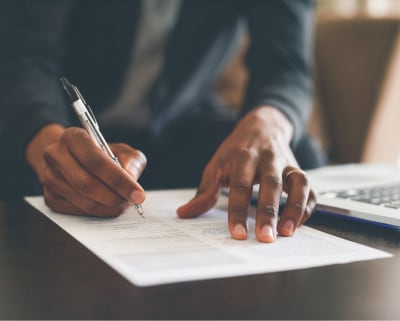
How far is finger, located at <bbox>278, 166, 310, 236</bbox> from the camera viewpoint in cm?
62

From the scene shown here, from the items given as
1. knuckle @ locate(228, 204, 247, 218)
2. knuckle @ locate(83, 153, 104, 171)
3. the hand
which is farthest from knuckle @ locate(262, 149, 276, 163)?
knuckle @ locate(83, 153, 104, 171)

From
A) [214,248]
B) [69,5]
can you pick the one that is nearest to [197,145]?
[69,5]

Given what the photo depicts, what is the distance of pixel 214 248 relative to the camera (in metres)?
0.55

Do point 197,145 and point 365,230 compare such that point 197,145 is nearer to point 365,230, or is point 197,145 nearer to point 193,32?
point 193,32

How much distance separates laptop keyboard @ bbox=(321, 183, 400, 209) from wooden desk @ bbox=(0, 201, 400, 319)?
0.15 metres

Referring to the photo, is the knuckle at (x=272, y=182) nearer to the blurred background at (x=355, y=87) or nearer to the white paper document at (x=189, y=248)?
the white paper document at (x=189, y=248)

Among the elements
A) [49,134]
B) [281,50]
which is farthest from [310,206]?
[281,50]

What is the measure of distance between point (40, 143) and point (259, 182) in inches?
15.0

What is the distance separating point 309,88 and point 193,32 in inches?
12.2

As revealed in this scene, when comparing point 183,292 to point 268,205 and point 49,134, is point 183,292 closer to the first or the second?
point 268,205

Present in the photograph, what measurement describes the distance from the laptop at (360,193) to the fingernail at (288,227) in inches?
3.8

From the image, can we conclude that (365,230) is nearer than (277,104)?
Yes

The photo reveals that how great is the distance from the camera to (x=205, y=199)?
708 millimetres

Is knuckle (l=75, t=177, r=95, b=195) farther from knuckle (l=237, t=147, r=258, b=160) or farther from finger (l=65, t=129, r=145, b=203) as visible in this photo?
knuckle (l=237, t=147, r=258, b=160)
